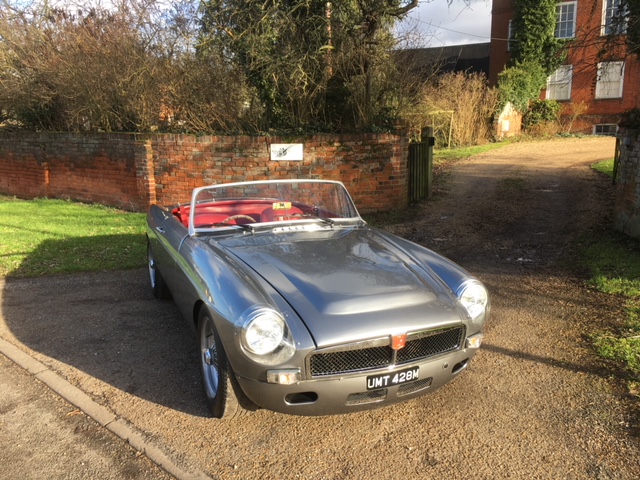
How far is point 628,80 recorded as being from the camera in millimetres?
25344

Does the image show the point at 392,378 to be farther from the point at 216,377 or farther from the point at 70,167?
the point at 70,167

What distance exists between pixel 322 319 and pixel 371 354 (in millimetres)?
316

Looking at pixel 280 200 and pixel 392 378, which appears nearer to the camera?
pixel 392 378

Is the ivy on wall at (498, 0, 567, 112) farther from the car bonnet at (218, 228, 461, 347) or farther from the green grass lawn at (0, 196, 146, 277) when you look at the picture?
the car bonnet at (218, 228, 461, 347)

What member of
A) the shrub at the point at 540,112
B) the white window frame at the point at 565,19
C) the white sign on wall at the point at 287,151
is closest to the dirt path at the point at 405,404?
the white sign on wall at the point at 287,151

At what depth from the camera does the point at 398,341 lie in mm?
2701

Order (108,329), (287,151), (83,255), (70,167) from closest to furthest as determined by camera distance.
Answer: (108,329) → (83,255) → (287,151) → (70,167)

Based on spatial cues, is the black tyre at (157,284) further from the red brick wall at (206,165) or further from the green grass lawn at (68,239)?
the red brick wall at (206,165)

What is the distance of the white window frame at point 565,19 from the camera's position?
25688mm

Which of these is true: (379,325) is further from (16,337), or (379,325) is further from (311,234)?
(16,337)

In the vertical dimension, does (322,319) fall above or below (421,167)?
below

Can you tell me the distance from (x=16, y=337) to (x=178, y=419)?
216 centimetres

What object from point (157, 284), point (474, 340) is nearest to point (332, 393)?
point (474, 340)

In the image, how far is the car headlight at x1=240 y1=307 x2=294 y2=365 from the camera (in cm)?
262
